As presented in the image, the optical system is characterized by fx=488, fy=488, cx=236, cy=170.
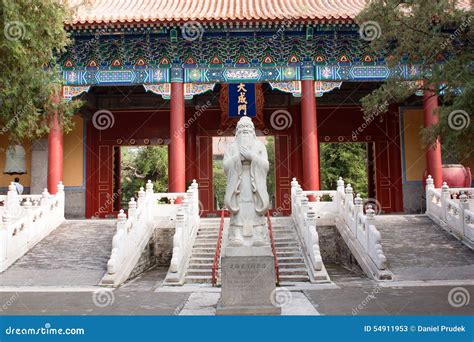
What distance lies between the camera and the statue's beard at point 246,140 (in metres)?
5.96

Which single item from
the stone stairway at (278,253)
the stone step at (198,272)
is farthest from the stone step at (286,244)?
the stone step at (198,272)

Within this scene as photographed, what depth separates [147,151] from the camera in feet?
95.0

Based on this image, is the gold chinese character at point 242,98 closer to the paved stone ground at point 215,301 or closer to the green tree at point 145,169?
the paved stone ground at point 215,301

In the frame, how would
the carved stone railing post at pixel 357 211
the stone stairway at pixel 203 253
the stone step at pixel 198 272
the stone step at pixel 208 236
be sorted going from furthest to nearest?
the stone step at pixel 208 236 < the carved stone railing post at pixel 357 211 < the stone step at pixel 198 272 < the stone stairway at pixel 203 253

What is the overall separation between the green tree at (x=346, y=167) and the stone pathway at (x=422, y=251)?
12.8 meters

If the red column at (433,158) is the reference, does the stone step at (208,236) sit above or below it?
below

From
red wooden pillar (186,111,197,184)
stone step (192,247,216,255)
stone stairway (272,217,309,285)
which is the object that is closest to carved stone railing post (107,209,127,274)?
stone step (192,247,216,255)

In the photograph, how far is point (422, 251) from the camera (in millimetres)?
9359

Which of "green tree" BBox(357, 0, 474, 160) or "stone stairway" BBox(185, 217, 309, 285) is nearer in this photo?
"green tree" BBox(357, 0, 474, 160)

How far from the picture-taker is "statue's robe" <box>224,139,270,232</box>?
591 centimetres

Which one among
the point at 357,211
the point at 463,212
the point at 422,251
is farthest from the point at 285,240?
the point at 463,212

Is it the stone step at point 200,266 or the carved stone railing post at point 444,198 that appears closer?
the stone step at point 200,266

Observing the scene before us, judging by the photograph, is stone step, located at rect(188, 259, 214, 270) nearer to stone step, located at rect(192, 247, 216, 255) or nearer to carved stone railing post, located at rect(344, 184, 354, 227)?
stone step, located at rect(192, 247, 216, 255)

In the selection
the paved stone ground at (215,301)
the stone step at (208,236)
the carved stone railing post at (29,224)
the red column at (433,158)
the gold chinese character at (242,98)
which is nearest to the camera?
the paved stone ground at (215,301)
